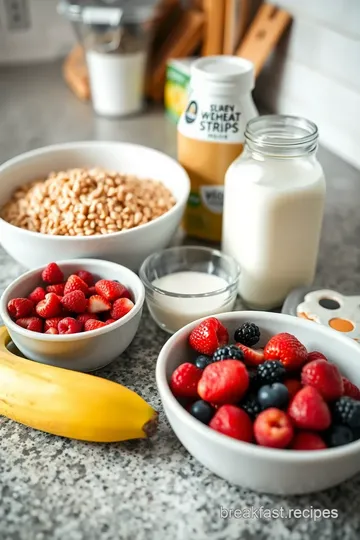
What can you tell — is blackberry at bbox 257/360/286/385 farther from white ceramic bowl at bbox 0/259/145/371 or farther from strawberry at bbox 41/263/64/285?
strawberry at bbox 41/263/64/285

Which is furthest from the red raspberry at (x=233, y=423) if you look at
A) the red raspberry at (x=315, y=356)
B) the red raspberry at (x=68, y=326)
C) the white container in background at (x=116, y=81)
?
the white container in background at (x=116, y=81)

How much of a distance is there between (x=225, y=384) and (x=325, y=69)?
3.28 feet

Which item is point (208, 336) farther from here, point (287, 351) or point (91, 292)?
point (91, 292)

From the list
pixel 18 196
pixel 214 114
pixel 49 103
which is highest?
pixel 214 114

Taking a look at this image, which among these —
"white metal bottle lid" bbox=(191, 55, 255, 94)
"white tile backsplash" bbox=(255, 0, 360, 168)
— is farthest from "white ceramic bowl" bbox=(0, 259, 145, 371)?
"white tile backsplash" bbox=(255, 0, 360, 168)

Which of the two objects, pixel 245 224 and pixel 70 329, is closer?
pixel 70 329

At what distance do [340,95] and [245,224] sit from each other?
62 cm

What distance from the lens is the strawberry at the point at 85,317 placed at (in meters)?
0.83

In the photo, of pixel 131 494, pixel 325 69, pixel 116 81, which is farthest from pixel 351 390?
pixel 116 81

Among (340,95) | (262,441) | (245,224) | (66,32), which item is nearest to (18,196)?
(245,224)

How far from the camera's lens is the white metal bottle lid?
38.8 inches

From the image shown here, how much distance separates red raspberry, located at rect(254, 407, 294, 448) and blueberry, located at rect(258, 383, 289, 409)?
11 mm

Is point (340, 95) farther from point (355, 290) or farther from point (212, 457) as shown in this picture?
point (212, 457)

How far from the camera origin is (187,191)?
1.04m
